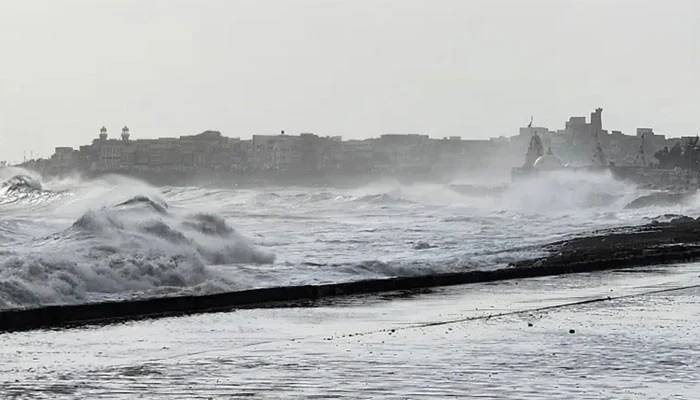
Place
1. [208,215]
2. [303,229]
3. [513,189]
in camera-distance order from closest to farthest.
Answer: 1. [208,215]
2. [303,229]
3. [513,189]

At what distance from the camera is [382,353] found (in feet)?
28.3

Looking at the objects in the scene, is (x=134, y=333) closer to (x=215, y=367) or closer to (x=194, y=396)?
(x=215, y=367)

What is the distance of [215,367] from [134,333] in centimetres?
206

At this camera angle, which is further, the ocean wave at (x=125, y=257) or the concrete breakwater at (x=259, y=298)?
the ocean wave at (x=125, y=257)

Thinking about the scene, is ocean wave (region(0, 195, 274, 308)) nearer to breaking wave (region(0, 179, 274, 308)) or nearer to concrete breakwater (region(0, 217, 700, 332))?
breaking wave (region(0, 179, 274, 308))

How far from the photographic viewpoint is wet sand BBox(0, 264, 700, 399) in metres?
7.04

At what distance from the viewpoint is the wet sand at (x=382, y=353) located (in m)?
7.04

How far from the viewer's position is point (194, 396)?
6.76m

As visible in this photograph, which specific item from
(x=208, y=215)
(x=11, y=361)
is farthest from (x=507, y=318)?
(x=208, y=215)

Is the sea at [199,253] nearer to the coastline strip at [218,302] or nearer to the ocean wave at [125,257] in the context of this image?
the ocean wave at [125,257]

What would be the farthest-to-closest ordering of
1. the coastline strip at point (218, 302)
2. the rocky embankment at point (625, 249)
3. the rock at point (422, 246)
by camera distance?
the rock at point (422, 246) < the rocky embankment at point (625, 249) < the coastline strip at point (218, 302)

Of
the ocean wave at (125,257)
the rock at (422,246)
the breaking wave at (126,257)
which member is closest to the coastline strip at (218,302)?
the breaking wave at (126,257)

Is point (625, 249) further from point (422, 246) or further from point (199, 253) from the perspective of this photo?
point (199, 253)

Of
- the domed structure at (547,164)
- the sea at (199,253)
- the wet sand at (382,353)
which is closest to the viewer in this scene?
the wet sand at (382,353)
